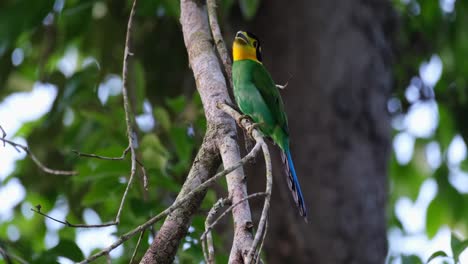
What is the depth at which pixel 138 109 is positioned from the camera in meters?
3.78

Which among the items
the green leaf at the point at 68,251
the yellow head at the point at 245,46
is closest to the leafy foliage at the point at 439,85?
the yellow head at the point at 245,46

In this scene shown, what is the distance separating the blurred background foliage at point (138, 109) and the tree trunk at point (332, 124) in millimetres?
341

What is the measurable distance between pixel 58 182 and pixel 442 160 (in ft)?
9.39

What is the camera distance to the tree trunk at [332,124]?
393cm

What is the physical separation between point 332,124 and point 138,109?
1.16m

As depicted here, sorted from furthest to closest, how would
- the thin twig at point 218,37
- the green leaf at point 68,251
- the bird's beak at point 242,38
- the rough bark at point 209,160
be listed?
1. the bird's beak at point 242,38
2. the green leaf at point 68,251
3. the thin twig at point 218,37
4. the rough bark at point 209,160

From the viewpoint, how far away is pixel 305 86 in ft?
13.5

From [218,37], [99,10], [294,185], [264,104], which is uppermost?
[99,10]

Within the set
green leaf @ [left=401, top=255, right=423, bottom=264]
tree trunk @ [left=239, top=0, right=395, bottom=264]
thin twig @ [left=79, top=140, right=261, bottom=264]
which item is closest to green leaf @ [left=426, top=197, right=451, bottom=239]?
tree trunk @ [left=239, top=0, right=395, bottom=264]

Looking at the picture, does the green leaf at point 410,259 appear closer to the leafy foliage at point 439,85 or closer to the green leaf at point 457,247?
the green leaf at point 457,247

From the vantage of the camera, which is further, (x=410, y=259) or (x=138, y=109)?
(x=138, y=109)

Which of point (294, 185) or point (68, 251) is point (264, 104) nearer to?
point (294, 185)

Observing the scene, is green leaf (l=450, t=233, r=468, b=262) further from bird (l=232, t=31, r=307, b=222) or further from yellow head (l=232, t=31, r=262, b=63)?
yellow head (l=232, t=31, r=262, b=63)

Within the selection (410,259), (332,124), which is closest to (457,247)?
(410,259)
